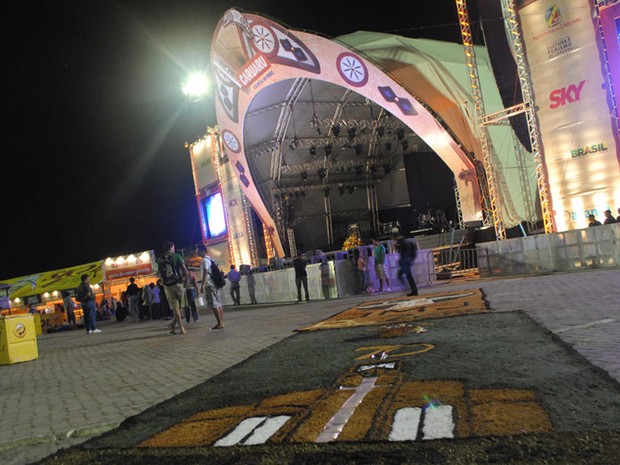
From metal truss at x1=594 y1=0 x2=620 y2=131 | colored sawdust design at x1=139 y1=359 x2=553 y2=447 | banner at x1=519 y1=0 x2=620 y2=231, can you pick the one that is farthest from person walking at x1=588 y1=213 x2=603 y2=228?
colored sawdust design at x1=139 y1=359 x2=553 y2=447

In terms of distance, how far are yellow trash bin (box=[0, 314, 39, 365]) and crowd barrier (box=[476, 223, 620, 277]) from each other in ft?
41.0

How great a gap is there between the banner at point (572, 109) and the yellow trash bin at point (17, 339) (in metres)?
14.7

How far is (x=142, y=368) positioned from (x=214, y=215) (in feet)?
100

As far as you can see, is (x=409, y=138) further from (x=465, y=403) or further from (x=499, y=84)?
(x=465, y=403)

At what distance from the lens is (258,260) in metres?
32.7

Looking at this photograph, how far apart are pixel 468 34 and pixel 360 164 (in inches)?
572

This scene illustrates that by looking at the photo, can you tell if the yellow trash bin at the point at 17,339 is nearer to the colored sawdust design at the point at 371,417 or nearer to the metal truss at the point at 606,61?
the colored sawdust design at the point at 371,417

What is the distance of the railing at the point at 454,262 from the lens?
19.2m

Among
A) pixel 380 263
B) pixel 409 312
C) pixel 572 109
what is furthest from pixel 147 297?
pixel 572 109

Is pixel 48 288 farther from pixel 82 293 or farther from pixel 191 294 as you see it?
pixel 191 294

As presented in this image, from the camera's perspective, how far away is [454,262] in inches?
800

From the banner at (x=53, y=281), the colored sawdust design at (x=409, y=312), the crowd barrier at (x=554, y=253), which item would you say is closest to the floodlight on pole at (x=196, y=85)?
the banner at (x=53, y=281)

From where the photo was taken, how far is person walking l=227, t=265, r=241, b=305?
2181cm

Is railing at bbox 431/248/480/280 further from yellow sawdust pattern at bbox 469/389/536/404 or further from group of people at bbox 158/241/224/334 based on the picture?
yellow sawdust pattern at bbox 469/389/536/404
